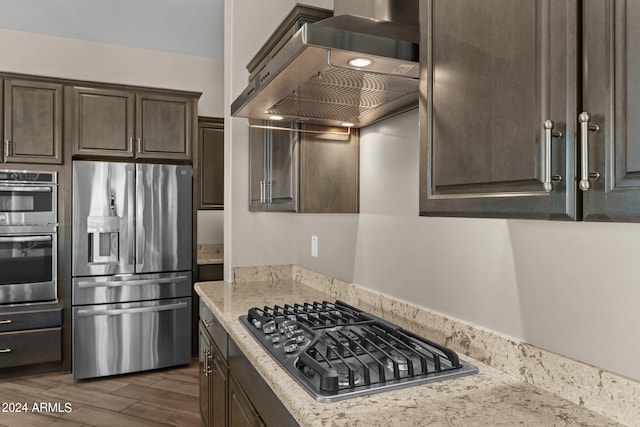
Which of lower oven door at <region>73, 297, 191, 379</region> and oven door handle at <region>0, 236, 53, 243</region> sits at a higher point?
oven door handle at <region>0, 236, 53, 243</region>

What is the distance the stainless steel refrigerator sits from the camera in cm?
343

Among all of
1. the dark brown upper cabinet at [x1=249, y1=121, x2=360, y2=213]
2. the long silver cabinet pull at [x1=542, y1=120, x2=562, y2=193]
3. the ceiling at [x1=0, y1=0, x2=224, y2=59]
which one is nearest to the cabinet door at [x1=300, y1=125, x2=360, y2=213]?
the dark brown upper cabinet at [x1=249, y1=121, x2=360, y2=213]

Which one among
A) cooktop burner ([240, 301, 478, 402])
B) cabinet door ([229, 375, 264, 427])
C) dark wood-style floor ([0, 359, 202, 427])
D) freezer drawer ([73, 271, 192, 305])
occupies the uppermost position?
cooktop burner ([240, 301, 478, 402])

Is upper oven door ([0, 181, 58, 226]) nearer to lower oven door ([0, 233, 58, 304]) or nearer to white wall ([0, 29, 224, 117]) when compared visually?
lower oven door ([0, 233, 58, 304])

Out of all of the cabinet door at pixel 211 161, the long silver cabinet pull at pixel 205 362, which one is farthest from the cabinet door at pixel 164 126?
the long silver cabinet pull at pixel 205 362

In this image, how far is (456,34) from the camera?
102 centimetres

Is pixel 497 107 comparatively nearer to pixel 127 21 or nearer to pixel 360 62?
A: pixel 360 62

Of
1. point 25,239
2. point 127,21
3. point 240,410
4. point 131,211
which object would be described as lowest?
point 240,410

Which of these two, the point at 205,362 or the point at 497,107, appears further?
the point at 205,362

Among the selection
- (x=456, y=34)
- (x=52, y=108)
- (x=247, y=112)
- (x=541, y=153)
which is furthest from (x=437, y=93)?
(x=52, y=108)

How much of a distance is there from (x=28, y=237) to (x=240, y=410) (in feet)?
8.99

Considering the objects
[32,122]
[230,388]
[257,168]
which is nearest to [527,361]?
[230,388]

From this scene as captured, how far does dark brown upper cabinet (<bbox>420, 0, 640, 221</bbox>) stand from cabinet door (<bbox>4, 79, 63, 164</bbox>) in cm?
341

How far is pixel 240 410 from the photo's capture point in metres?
1.64
